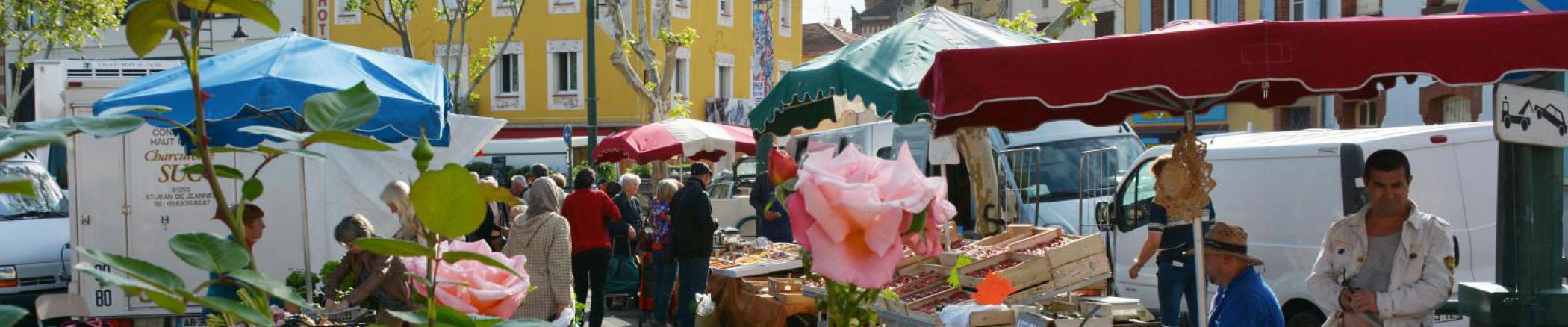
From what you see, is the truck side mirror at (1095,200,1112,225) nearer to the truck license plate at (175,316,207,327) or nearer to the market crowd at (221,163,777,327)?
the market crowd at (221,163,777,327)

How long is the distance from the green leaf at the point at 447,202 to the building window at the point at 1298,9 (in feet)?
111

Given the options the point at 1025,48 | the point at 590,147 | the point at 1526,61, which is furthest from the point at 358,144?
the point at 590,147

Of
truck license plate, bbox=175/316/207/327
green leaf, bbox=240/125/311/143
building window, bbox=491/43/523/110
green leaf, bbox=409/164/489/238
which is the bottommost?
truck license plate, bbox=175/316/207/327

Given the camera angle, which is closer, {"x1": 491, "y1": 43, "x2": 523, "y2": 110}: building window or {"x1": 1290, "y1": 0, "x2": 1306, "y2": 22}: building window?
{"x1": 1290, "y1": 0, "x2": 1306, "y2": 22}: building window

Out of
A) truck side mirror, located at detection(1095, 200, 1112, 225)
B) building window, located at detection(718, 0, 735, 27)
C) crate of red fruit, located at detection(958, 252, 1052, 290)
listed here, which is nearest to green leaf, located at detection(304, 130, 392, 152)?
crate of red fruit, located at detection(958, 252, 1052, 290)

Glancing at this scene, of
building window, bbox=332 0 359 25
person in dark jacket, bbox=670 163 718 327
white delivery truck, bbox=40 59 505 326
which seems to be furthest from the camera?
building window, bbox=332 0 359 25

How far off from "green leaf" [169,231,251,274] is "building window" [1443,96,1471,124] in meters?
27.3

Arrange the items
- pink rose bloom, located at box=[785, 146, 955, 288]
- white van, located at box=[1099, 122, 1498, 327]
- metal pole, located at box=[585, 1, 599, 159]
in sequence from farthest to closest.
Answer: metal pole, located at box=[585, 1, 599, 159] → white van, located at box=[1099, 122, 1498, 327] → pink rose bloom, located at box=[785, 146, 955, 288]

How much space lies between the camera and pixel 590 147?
1991 centimetres

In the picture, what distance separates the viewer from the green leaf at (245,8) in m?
1.50

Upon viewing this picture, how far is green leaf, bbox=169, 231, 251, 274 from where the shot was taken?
146 cm

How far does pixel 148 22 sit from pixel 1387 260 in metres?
5.05

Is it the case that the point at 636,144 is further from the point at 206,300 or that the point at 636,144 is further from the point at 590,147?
the point at 206,300

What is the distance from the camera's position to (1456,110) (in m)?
26.2
